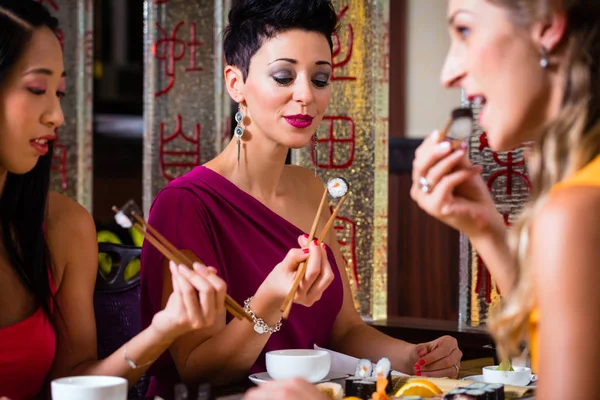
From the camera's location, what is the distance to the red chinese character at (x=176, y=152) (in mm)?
3703

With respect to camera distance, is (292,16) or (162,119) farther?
(162,119)

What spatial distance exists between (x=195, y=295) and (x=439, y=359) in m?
0.70

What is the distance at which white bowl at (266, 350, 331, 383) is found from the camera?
165cm

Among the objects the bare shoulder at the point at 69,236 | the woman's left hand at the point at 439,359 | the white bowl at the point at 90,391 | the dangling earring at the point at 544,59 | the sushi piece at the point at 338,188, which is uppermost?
the dangling earring at the point at 544,59

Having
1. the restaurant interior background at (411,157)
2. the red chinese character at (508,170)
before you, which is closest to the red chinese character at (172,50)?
the restaurant interior background at (411,157)

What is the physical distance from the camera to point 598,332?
3.27 ft

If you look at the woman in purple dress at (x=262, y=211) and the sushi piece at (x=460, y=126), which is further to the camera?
the woman in purple dress at (x=262, y=211)

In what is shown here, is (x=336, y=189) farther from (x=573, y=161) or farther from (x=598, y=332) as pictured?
(x=598, y=332)

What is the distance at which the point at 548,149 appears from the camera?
114 cm

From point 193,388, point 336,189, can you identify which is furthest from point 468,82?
point 193,388

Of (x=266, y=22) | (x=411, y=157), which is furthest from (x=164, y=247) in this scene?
(x=411, y=157)

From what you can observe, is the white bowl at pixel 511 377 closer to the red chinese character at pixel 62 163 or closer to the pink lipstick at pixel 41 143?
the pink lipstick at pixel 41 143

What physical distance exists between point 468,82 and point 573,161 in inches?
7.7

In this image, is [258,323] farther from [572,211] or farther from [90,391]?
[572,211]
